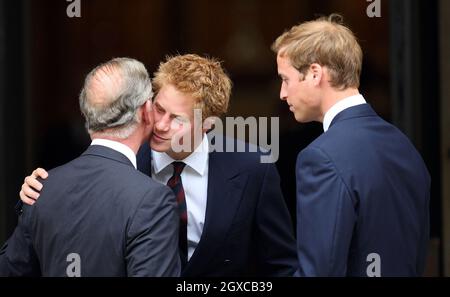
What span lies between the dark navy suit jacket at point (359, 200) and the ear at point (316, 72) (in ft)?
0.32

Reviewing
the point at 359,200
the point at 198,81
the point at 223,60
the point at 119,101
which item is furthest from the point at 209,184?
the point at 223,60

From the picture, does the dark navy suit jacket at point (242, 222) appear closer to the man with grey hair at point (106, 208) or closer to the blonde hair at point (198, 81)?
the blonde hair at point (198, 81)

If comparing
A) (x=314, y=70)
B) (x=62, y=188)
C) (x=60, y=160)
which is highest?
(x=314, y=70)

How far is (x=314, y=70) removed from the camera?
226 cm

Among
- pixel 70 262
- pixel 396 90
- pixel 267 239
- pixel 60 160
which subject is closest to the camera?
pixel 70 262

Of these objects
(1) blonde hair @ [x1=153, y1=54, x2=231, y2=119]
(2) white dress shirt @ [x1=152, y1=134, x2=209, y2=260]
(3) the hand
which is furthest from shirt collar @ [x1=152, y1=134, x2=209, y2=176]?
(3) the hand

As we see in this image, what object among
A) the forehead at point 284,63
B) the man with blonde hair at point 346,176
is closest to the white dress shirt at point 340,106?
the man with blonde hair at point 346,176

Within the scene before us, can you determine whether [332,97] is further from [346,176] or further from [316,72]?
[346,176]

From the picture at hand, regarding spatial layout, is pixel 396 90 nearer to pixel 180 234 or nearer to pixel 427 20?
pixel 427 20

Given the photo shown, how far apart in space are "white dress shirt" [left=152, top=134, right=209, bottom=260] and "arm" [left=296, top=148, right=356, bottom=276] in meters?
0.41

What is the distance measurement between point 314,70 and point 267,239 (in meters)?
0.54

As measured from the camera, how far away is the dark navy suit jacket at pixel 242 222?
245 centimetres

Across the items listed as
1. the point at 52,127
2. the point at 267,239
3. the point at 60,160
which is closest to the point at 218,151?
the point at 267,239
